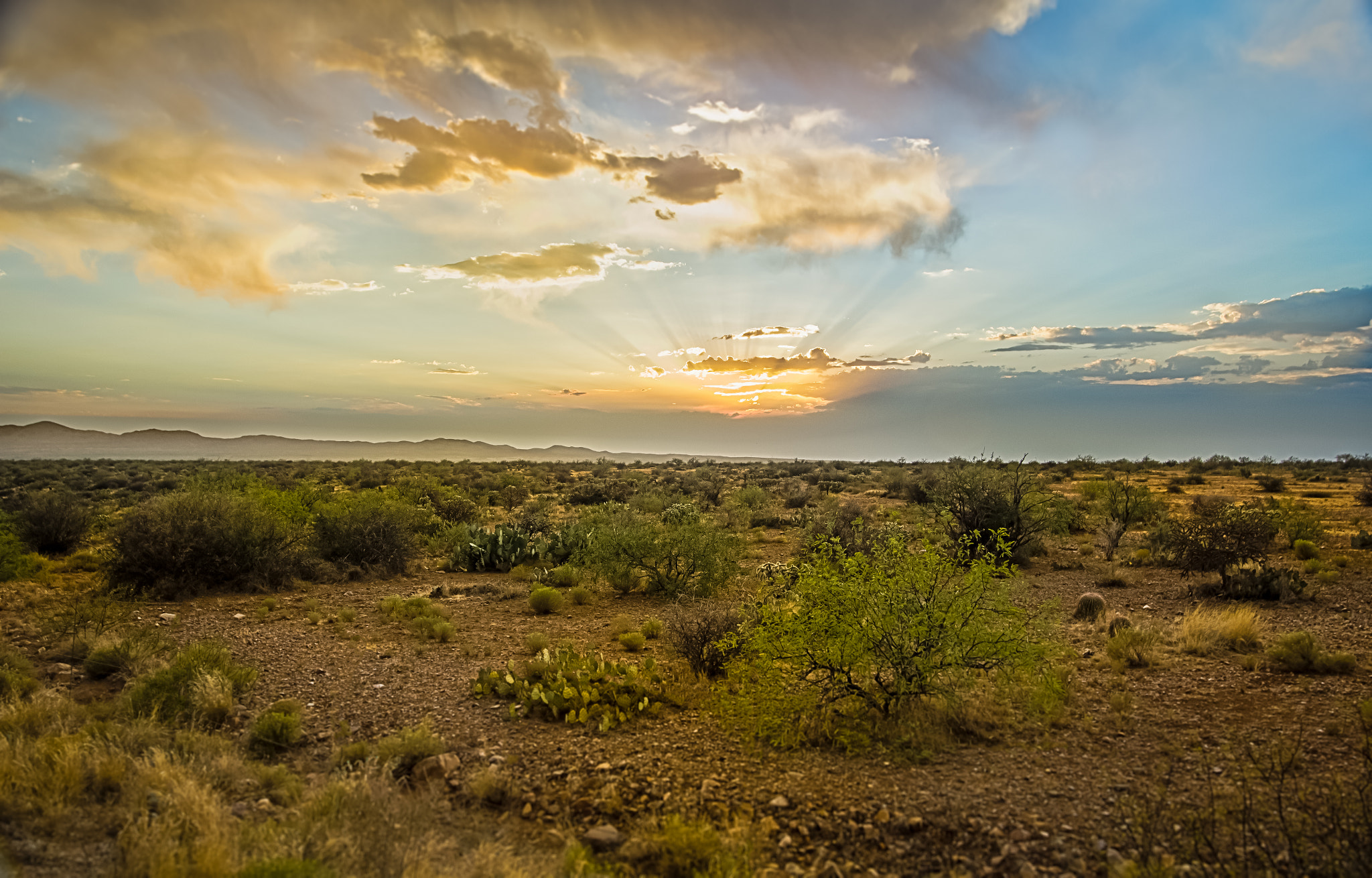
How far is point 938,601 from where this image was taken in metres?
7.31

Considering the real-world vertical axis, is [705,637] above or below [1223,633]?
below

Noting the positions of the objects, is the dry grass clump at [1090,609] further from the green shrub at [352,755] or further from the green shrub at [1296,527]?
the green shrub at [352,755]

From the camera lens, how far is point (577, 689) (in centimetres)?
819

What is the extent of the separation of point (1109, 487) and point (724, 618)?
22.4 meters

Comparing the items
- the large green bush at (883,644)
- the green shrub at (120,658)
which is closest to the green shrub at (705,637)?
the large green bush at (883,644)

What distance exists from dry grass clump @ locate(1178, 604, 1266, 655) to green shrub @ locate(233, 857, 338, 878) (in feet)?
36.8

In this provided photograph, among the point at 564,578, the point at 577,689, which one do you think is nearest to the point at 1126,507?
the point at 564,578

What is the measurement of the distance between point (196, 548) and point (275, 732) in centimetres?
941

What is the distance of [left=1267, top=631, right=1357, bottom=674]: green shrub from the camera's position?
8398mm

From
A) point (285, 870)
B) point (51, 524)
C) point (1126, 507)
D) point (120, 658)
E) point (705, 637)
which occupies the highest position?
point (1126, 507)

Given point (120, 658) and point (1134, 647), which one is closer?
point (120, 658)

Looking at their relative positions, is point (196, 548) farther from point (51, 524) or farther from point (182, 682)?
point (51, 524)

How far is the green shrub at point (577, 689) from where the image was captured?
7867 millimetres

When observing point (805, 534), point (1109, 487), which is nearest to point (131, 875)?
point (805, 534)
